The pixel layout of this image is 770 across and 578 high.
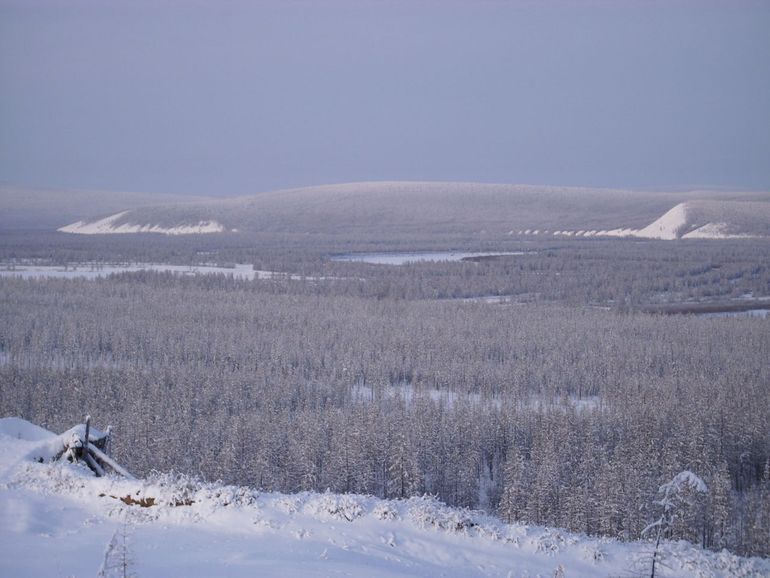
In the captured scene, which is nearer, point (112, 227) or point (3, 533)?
point (3, 533)

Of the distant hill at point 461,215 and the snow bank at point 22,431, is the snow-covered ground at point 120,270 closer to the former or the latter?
the distant hill at point 461,215

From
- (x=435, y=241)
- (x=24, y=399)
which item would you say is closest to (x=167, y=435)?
(x=24, y=399)

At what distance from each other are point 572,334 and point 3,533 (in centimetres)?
3975

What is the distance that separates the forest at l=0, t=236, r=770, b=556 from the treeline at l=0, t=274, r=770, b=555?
0.35ft

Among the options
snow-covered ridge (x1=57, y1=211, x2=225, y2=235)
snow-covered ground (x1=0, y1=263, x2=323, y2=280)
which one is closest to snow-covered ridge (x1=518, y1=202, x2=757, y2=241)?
snow-covered ridge (x1=57, y1=211, x2=225, y2=235)

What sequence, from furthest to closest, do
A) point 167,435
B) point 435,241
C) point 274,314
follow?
point 435,241
point 274,314
point 167,435

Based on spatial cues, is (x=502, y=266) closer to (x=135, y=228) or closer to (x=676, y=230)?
(x=676, y=230)

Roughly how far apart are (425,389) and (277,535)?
2600 centimetres

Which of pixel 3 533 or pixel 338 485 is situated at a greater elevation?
pixel 3 533

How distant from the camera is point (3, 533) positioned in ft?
29.2

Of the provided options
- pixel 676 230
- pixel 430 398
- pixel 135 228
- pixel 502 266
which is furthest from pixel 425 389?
pixel 135 228

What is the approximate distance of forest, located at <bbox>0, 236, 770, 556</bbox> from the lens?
20.3 metres

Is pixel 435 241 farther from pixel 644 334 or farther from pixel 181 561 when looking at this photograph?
pixel 181 561

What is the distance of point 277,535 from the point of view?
953 cm
